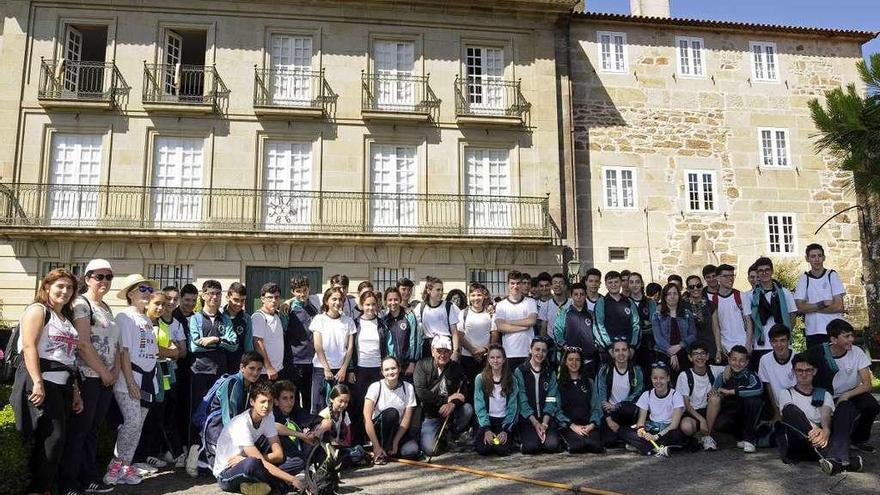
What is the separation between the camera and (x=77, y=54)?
53.3ft

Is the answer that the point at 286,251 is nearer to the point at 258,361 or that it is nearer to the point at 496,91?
the point at 496,91

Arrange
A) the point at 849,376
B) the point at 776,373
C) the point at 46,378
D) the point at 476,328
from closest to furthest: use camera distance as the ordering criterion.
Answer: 1. the point at 46,378
2. the point at 849,376
3. the point at 776,373
4. the point at 476,328

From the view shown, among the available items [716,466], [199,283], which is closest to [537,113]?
[199,283]

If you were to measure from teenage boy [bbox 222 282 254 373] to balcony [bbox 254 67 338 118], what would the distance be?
990cm

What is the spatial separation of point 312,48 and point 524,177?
6.60 metres

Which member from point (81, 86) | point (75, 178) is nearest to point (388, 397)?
point (75, 178)

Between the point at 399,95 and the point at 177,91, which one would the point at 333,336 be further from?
the point at 177,91

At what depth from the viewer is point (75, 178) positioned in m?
15.3

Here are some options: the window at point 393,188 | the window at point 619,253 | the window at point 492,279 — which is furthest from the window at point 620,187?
the window at point 393,188

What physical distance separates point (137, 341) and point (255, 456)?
5.49 feet

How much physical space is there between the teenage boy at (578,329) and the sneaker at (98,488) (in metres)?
5.02

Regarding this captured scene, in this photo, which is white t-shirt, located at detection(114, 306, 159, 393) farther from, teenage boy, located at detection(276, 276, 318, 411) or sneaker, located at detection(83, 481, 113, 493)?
teenage boy, located at detection(276, 276, 318, 411)

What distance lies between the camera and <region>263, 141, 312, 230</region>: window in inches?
609

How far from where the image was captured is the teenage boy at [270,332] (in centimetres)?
687
